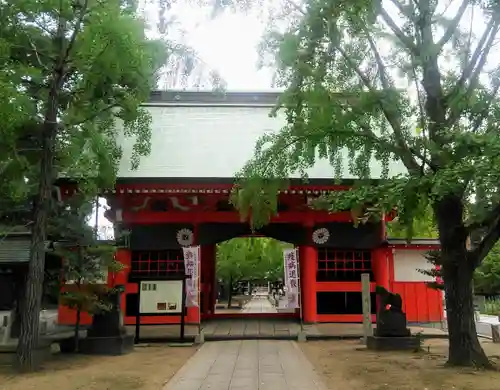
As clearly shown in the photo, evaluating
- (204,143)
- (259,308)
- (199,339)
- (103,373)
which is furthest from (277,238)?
(259,308)

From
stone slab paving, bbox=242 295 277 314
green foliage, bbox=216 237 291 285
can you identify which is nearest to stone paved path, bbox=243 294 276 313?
stone slab paving, bbox=242 295 277 314

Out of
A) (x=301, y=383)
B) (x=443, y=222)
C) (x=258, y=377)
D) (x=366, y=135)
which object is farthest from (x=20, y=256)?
(x=443, y=222)

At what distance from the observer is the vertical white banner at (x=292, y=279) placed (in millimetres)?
13719

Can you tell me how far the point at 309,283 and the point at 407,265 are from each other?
3319 millimetres

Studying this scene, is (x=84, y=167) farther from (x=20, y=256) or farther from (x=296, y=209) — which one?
(x=296, y=209)

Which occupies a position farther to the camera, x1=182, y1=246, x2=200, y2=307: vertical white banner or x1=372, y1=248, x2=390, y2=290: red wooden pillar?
x1=372, y1=248, x2=390, y2=290: red wooden pillar

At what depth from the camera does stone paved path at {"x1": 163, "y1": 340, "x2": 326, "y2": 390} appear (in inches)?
294

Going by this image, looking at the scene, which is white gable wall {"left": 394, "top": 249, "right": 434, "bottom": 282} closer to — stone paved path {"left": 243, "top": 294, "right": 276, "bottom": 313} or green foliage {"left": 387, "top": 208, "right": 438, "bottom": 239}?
green foliage {"left": 387, "top": 208, "right": 438, "bottom": 239}

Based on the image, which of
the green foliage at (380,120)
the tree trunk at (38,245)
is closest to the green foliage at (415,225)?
the green foliage at (380,120)

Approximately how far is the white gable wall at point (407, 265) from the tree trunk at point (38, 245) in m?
10.8

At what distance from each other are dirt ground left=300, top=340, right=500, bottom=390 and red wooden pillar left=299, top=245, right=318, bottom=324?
357 cm

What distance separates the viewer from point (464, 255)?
873 cm

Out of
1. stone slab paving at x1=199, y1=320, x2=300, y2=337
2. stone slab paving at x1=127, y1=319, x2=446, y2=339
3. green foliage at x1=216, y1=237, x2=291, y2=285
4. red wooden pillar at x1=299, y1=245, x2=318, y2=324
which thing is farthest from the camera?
green foliage at x1=216, y1=237, x2=291, y2=285

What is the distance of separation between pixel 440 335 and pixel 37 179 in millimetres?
10417
